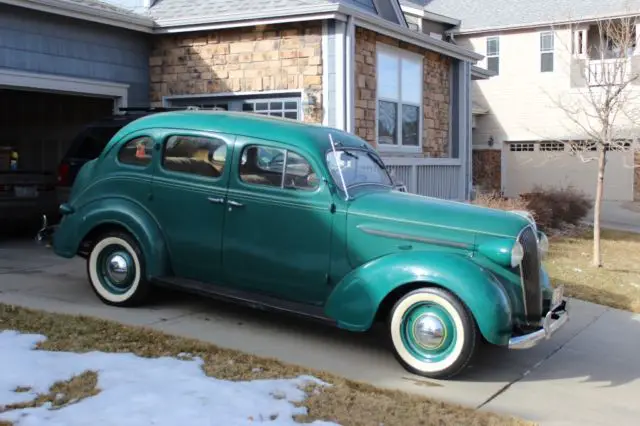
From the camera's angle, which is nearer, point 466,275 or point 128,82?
point 466,275

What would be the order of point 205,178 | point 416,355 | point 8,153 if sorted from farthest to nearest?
1. point 8,153
2. point 205,178
3. point 416,355

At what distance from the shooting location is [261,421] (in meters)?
4.34

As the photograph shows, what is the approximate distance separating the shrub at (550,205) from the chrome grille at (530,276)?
8.54 m

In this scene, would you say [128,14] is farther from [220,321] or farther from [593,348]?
[593,348]

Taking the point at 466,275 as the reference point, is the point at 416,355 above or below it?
below

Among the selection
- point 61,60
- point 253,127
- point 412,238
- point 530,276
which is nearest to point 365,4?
point 61,60

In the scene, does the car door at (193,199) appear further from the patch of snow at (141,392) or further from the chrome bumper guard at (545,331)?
the chrome bumper guard at (545,331)

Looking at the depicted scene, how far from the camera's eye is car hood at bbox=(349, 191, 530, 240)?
18.7 feet

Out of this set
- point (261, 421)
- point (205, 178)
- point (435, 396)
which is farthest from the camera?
point (205, 178)

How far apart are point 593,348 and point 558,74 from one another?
20283mm

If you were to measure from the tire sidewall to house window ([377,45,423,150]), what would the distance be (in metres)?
6.90

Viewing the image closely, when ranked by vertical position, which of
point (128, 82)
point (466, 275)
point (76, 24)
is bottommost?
point (466, 275)

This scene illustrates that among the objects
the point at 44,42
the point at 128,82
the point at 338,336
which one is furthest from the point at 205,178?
the point at 128,82

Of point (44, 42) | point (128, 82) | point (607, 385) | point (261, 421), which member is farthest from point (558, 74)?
point (261, 421)
